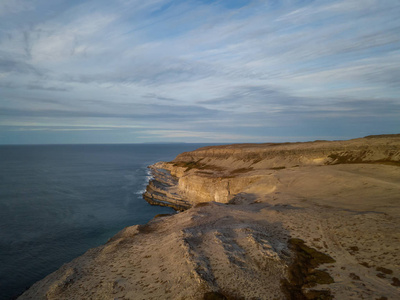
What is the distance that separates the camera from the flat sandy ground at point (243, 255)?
9875mm

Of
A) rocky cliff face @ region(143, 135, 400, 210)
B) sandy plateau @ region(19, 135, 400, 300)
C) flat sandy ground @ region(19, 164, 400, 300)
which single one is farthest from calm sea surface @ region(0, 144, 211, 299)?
flat sandy ground @ region(19, 164, 400, 300)

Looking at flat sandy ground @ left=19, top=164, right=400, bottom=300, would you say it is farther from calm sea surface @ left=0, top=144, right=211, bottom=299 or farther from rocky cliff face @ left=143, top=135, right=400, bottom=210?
rocky cliff face @ left=143, top=135, right=400, bottom=210

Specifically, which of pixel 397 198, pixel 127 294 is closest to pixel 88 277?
pixel 127 294

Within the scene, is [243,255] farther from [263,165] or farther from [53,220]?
[263,165]

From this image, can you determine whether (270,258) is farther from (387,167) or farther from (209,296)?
(387,167)

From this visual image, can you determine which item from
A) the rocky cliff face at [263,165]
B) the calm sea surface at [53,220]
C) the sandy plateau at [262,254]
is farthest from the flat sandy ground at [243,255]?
the rocky cliff face at [263,165]

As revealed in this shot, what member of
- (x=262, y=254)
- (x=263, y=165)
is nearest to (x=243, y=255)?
(x=262, y=254)

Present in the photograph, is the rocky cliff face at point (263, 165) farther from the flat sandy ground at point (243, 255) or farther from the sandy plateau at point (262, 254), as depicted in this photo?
the flat sandy ground at point (243, 255)

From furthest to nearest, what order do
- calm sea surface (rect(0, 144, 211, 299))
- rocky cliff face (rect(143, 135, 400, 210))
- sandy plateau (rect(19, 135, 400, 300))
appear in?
rocky cliff face (rect(143, 135, 400, 210)) < calm sea surface (rect(0, 144, 211, 299)) < sandy plateau (rect(19, 135, 400, 300))

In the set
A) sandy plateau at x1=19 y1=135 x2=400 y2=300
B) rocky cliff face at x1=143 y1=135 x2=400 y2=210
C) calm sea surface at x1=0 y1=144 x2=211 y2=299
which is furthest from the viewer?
rocky cliff face at x1=143 y1=135 x2=400 y2=210

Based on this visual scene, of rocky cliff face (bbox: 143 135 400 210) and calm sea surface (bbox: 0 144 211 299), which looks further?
rocky cliff face (bbox: 143 135 400 210)

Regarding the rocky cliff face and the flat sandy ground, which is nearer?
the flat sandy ground

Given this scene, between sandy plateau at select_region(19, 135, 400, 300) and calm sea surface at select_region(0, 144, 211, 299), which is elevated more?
sandy plateau at select_region(19, 135, 400, 300)

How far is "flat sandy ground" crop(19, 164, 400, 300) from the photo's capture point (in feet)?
32.4
